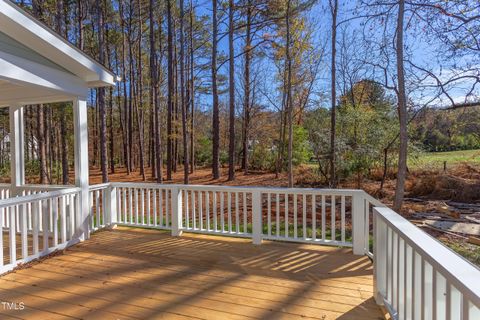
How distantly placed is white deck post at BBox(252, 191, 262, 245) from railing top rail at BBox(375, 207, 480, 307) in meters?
2.15

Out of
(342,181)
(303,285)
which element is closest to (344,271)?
(303,285)

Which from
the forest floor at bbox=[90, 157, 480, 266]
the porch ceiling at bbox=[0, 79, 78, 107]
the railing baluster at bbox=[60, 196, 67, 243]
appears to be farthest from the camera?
the forest floor at bbox=[90, 157, 480, 266]

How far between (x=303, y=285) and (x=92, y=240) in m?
3.05

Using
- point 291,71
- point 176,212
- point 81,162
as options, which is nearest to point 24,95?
point 81,162

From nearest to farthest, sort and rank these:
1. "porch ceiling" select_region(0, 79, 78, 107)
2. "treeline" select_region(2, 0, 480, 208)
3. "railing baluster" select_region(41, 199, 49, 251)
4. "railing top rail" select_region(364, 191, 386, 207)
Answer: "railing top rail" select_region(364, 191, 386, 207) < "railing baluster" select_region(41, 199, 49, 251) < "porch ceiling" select_region(0, 79, 78, 107) < "treeline" select_region(2, 0, 480, 208)

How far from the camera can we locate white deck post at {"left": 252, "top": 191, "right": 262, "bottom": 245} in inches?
150

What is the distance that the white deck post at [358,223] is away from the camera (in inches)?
133

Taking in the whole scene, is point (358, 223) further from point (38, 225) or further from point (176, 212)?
point (38, 225)

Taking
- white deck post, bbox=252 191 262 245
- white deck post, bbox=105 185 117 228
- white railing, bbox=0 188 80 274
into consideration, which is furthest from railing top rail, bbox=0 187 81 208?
white deck post, bbox=252 191 262 245

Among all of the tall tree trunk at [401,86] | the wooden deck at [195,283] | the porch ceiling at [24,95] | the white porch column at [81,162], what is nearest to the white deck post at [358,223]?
the wooden deck at [195,283]

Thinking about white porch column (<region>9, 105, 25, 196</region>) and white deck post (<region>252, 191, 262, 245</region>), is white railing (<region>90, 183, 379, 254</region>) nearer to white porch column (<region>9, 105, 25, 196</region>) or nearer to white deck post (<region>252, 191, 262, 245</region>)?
white deck post (<region>252, 191, 262, 245</region>)

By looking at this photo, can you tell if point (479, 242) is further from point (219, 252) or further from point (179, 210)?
point (179, 210)

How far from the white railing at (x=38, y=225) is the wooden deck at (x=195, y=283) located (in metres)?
0.18

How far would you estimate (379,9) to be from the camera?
5.16 m
